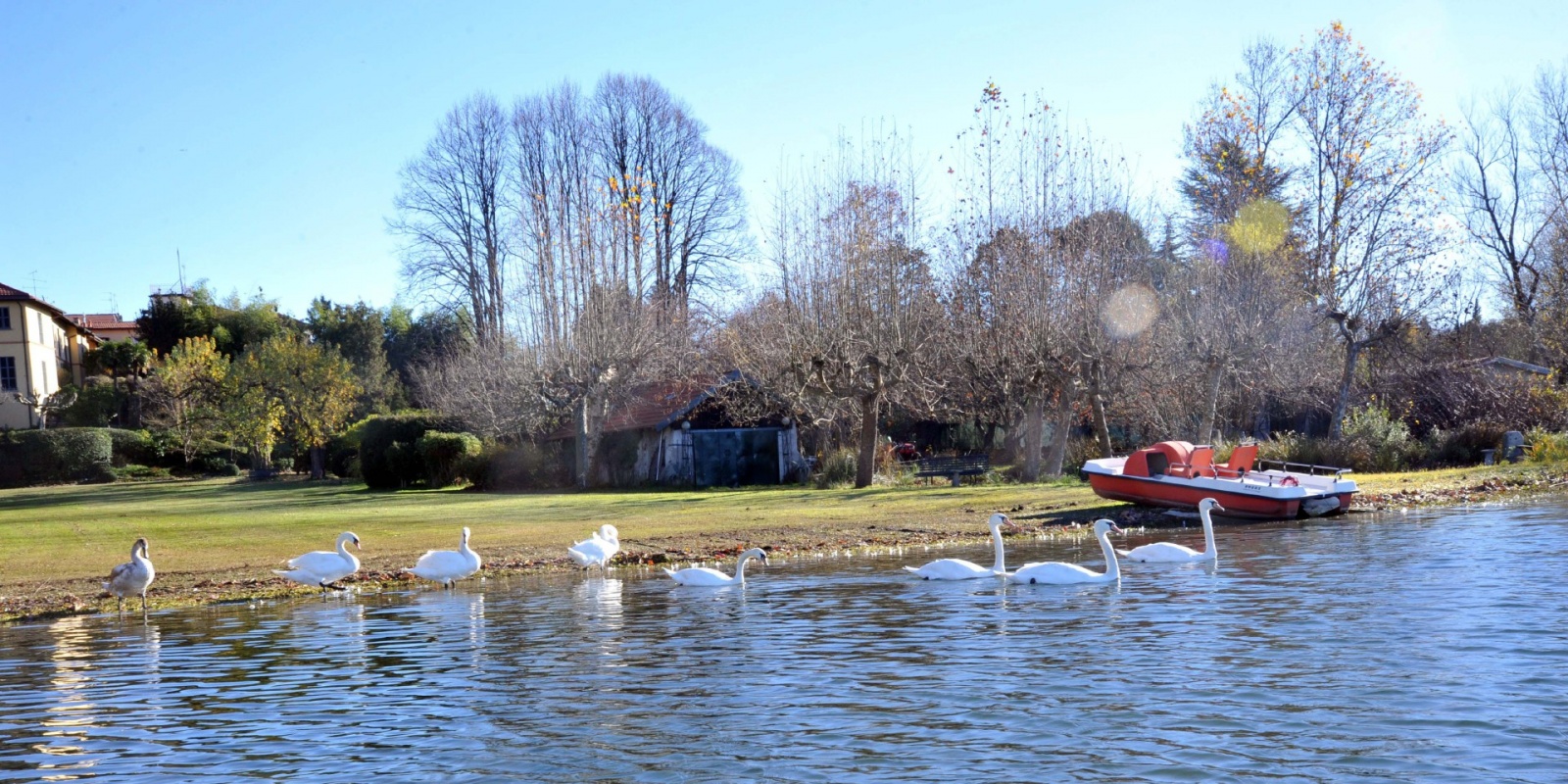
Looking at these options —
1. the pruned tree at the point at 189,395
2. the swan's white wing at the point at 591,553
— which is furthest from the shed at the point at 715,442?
the pruned tree at the point at 189,395

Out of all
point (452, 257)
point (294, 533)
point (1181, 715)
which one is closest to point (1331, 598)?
point (1181, 715)

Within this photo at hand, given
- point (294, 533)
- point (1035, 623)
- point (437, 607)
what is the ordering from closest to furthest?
1. point (1035, 623)
2. point (437, 607)
3. point (294, 533)

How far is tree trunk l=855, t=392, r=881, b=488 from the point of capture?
36.8 m

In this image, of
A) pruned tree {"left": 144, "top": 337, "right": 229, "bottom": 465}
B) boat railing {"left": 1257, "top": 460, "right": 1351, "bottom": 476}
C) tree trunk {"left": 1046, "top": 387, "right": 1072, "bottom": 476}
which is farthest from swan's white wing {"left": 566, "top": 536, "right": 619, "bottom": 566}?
pruned tree {"left": 144, "top": 337, "right": 229, "bottom": 465}

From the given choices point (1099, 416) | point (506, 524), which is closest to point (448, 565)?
point (506, 524)

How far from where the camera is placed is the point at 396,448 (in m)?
47.2

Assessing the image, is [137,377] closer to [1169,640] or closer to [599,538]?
[599,538]

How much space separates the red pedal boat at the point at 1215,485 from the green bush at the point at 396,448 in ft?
94.1

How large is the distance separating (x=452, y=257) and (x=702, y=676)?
55.5m

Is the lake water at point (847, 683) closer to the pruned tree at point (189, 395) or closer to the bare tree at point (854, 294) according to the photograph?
the bare tree at point (854, 294)

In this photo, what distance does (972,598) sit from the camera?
14609mm

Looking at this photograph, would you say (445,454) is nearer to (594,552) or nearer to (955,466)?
(955,466)

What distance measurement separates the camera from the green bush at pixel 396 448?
155 ft

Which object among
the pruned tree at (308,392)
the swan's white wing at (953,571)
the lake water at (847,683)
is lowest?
the lake water at (847,683)
